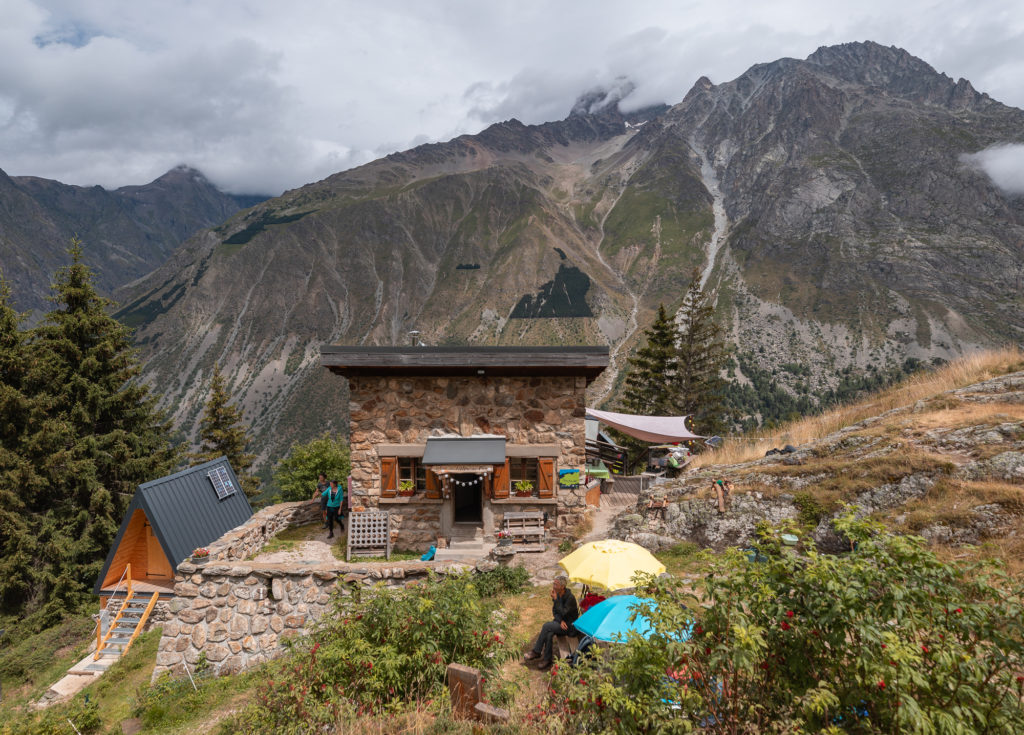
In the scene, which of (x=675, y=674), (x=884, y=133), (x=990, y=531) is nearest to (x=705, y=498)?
(x=990, y=531)

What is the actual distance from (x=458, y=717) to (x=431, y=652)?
2.18 ft

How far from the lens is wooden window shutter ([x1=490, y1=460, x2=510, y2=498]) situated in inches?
532

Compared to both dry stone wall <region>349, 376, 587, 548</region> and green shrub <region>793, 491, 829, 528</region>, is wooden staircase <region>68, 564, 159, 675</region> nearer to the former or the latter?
dry stone wall <region>349, 376, 587, 548</region>

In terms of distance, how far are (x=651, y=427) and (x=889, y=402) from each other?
29.1 ft

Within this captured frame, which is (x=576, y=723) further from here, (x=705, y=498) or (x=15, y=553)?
(x=15, y=553)

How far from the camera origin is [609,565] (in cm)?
684

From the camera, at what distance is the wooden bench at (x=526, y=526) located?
13258 millimetres

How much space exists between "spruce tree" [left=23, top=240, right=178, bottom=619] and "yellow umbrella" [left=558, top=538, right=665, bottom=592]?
68.5 feet

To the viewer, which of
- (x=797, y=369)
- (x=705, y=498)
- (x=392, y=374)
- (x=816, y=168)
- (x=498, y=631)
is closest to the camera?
(x=498, y=631)

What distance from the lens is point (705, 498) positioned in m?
11.6

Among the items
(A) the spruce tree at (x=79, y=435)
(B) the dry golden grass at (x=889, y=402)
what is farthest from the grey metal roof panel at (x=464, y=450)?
(A) the spruce tree at (x=79, y=435)

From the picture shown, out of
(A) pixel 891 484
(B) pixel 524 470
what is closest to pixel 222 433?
(B) pixel 524 470

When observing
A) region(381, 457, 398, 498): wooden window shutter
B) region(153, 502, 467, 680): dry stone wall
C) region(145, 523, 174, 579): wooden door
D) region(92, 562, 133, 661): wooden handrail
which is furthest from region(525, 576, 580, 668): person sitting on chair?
region(145, 523, 174, 579): wooden door

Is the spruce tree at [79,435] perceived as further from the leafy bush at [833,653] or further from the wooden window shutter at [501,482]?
the leafy bush at [833,653]
